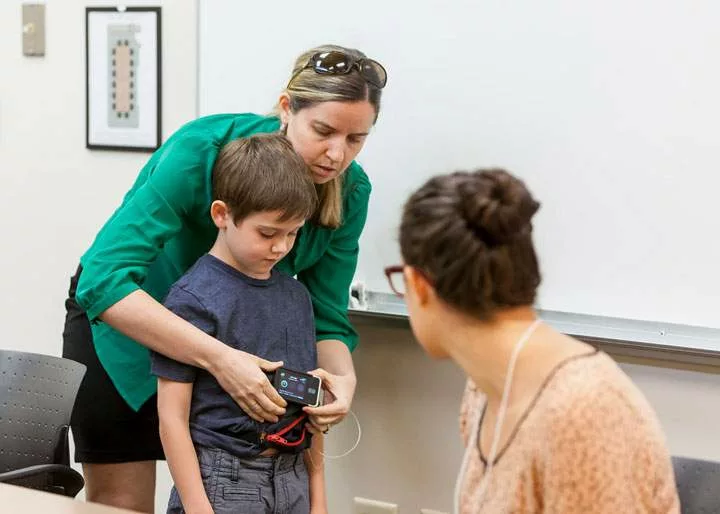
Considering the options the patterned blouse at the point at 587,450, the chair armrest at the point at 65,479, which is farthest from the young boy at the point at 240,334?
the patterned blouse at the point at 587,450

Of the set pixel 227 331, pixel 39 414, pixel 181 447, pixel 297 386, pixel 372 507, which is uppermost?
pixel 227 331

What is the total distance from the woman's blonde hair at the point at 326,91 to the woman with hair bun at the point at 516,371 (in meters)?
0.67

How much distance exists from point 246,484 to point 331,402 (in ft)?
0.89

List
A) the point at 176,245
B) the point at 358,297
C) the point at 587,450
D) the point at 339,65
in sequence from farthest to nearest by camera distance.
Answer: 1. the point at 358,297
2. the point at 176,245
3. the point at 339,65
4. the point at 587,450

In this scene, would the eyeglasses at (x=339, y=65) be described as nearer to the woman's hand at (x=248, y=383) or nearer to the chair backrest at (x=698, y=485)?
the woman's hand at (x=248, y=383)

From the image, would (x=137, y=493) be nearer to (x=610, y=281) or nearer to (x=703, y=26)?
(x=610, y=281)

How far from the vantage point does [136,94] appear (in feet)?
9.23

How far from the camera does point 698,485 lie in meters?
1.67

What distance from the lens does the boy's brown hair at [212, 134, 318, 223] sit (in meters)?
1.82

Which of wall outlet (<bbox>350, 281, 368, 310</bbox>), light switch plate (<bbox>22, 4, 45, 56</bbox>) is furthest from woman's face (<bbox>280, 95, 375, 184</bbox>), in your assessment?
light switch plate (<bbox>22, 4, 45, 56</bbox>)

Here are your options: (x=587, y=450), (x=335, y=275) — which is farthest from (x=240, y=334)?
(x=587, y=450)

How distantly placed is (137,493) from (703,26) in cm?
172

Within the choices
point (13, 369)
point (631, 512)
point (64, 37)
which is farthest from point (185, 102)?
point (631, 512)

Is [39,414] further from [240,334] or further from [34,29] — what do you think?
[34,29]
